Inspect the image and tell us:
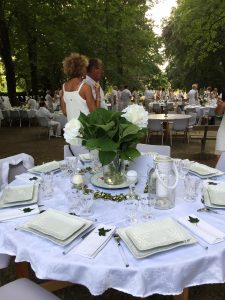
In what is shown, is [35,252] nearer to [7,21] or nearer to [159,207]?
[159,207]

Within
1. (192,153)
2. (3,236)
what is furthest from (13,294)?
→ (192,153)

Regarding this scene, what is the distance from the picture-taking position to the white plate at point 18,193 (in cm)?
207

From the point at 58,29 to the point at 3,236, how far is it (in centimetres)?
1219

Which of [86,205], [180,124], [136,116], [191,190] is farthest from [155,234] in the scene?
[180,124]

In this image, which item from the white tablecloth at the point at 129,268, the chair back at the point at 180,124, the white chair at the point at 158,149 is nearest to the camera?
the white tablecloth at the point at 129,268

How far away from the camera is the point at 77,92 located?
3873 mm

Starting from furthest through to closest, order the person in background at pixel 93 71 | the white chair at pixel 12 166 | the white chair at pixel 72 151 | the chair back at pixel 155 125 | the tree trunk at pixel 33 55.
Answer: the tree trunk at pixel 33 55, the chair back at pixel 155 125, the person in background at pixel 93 71, the white chair at pixel 72 151, the white chair at pixel 12 166

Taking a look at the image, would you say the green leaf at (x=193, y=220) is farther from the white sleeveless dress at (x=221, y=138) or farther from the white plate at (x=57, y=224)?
the white sleeveless dress at (x=221, y=138)

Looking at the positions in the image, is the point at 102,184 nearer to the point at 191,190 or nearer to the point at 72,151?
the point at 191,190

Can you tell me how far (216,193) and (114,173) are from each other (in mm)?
723

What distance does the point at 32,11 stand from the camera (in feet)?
37.4

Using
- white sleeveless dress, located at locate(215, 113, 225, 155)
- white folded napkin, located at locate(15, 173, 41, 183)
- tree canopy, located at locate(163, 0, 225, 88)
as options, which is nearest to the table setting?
white folded napkin, located at locate(15, 173, 41, 183)

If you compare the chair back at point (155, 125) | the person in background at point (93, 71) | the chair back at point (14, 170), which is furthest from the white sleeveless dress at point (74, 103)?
the chair back at point (155, 125)

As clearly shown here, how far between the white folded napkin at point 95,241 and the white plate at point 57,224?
0.09 meters
